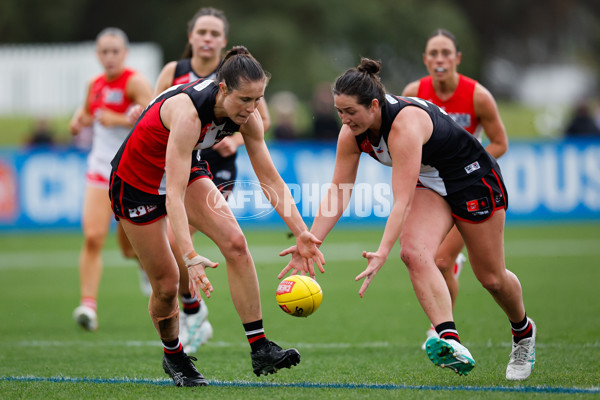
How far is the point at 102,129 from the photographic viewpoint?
28.2ft

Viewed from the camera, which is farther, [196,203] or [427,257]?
[196,203]

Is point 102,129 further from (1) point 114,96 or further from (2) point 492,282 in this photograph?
A: (2) point 492,282

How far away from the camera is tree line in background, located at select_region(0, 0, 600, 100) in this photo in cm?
3088

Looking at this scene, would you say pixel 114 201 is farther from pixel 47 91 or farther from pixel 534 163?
pixel 47 91

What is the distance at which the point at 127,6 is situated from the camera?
33.2 metres

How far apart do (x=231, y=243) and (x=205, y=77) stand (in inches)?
95.4

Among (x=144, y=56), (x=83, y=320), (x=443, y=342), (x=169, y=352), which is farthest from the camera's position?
(x=144, y=56)

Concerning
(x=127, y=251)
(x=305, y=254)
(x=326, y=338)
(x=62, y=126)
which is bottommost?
(x=62, y=126)

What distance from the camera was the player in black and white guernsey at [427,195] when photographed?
5070 mm

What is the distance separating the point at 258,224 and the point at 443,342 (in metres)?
12.1

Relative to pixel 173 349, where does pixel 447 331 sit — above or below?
above

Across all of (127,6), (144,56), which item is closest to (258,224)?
(144,56)

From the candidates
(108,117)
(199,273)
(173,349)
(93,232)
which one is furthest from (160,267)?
(108,117)

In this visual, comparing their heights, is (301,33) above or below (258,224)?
above
